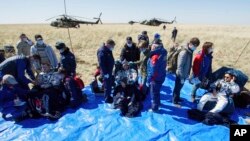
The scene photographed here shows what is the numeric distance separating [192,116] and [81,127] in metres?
2.73

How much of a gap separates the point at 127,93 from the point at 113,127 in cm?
124

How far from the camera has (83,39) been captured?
26.8 m

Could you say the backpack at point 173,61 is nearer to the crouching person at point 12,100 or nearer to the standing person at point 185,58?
the standing person at point 185,58

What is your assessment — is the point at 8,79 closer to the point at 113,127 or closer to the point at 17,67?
the point at 17,67

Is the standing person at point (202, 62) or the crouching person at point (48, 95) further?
the standing person at point (202, 62)

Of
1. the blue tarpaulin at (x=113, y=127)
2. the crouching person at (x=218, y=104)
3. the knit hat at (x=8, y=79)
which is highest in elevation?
the knit hat at (x=8, y=79)

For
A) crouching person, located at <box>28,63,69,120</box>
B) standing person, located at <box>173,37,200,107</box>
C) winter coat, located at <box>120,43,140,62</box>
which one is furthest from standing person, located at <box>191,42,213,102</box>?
crouching person, located at <box>28,63,69,120</box>

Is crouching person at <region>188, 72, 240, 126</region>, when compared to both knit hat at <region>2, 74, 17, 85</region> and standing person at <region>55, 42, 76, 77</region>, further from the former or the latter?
knit hat at <region>2, 74, 17, 85</region>

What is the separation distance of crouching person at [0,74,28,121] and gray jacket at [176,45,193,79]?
13.0ft

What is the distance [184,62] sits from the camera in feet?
21.4

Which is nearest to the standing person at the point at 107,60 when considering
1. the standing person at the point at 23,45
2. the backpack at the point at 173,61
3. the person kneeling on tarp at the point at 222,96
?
the person kneeling on tarp at the point at 222,96

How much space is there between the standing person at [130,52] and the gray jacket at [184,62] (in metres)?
1.88

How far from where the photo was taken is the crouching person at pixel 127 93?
6.62 meters

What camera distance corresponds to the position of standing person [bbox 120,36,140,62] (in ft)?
26.3
